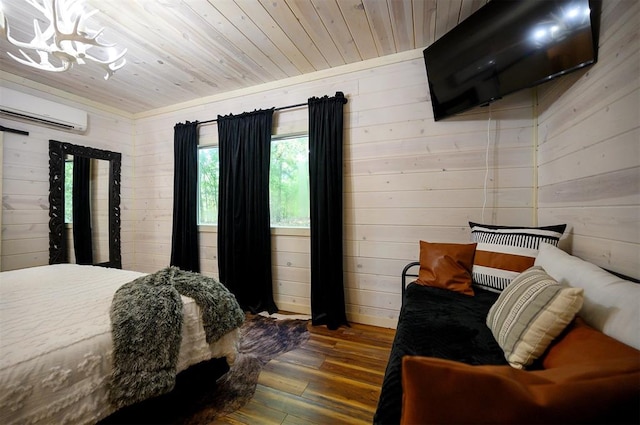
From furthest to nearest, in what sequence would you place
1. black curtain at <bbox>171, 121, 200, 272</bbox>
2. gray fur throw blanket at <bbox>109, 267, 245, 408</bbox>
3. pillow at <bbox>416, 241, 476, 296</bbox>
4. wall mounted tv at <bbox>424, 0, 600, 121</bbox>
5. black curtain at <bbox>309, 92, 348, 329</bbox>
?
black curtain at <bbox>171, 121, 200, 272</bbox> → black curtain at <bbox>309, 92, 348, 329</bbox> → pillow at <bbox>416, 241, 476, 296</bbox> → wall mounted tv at <bbox>424, 0, 600, 121</bbox> → gray fur throw blanket at <bbox>109, 267, 245, 408</bbox>

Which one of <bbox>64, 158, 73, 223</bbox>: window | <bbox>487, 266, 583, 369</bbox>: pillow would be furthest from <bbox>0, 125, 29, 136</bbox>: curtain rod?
<bbox>487, 266, 583, 369</bbox>: pillow

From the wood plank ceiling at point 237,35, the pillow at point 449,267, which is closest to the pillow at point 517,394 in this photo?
the pillow at point 449,267

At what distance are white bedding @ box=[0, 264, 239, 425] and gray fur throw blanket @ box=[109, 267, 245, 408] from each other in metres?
0.04

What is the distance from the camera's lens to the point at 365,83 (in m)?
2.46

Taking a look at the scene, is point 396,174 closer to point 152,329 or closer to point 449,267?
point 449,267

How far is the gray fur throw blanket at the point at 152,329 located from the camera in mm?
1053

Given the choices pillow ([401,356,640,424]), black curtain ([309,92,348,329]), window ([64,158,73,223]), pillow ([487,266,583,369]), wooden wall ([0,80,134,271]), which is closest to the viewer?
pillow ([401,356,640,424])

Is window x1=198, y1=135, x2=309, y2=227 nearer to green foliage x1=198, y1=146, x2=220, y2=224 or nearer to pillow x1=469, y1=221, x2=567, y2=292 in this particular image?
green foliage x1=198, y1=146, x2=220, y2=224

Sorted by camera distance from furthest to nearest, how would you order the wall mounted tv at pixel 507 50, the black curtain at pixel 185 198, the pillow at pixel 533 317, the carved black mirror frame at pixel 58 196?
the black curtain at pixel 185 198, the carved black mirror frame at pixel 58 196, the wall mounted tv at pixel 507 50, the pillow at pixel 533 317

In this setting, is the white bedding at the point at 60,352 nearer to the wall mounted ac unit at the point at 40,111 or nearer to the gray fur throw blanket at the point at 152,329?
the gray fur throw blanket at the point at 152,329

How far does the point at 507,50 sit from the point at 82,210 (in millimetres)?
4383

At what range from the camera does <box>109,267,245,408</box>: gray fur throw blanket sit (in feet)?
3.45

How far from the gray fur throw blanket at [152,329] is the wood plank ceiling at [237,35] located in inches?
73.2

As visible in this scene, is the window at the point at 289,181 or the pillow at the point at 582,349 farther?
the window at the point at 289,181
